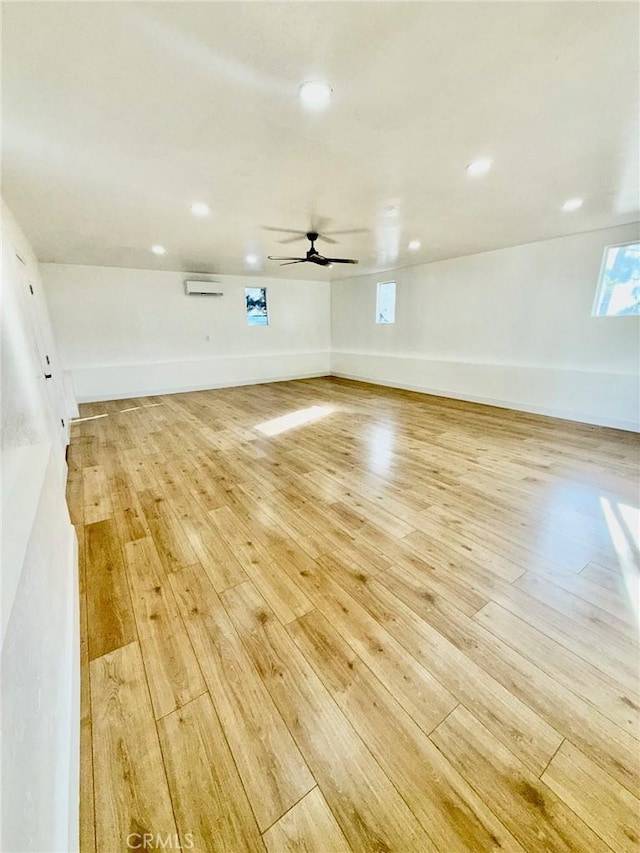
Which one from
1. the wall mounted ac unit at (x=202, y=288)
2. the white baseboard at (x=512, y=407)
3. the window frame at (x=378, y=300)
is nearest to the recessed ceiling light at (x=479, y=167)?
the white baseboard at (x=512, y=407)

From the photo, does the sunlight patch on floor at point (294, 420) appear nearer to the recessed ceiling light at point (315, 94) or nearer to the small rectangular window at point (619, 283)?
the recessed ceiling light at point (315, 94)

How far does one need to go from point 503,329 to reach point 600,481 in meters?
3.35

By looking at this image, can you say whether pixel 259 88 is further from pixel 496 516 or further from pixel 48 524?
pixel 496 516

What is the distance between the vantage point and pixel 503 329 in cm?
545

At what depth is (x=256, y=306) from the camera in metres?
7.76

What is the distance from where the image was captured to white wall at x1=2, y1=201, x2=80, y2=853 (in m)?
0.70

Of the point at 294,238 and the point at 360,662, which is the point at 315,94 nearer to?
the point at 360,662

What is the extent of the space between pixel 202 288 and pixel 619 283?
7.01 metres

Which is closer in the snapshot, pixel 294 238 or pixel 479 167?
pixel 479 167

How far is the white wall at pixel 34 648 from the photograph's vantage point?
0.70 m

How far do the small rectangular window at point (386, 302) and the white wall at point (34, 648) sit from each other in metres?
6.82

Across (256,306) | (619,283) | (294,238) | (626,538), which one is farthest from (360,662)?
(256,306)

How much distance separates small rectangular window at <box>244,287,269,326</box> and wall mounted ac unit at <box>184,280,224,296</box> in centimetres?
75

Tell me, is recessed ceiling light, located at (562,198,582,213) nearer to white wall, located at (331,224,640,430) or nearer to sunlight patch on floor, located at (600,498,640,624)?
white wall, located at (331,224,640,430)
